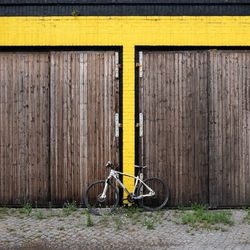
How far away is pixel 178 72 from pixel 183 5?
4.47ft

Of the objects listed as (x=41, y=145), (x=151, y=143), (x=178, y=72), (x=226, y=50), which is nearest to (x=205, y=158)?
(x=151, y=143)

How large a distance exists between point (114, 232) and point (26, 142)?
8.90ft

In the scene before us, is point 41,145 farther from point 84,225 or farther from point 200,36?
point 200,36

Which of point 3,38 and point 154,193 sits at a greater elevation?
point 3,38

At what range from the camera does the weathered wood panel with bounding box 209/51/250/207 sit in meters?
6.86

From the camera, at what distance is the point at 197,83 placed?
6.88 metres

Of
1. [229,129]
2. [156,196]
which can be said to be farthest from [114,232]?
[229,129]

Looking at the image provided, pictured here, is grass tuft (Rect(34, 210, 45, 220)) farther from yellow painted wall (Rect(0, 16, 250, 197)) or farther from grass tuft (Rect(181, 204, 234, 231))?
grass tuft (Rect(181, 204, 234, 231))

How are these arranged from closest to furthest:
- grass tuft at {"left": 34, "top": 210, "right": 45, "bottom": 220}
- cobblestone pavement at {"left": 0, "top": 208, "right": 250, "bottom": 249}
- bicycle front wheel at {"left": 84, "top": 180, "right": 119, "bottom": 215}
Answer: cobblestone pavement at {"left": 0, "top": 208, "right": 250, "bottom": 249}, grass tuft at {"left": 34, "top": 210, "right": 45, "bottom": 220}, bicycle front wheel at {"left": 84, "top": 180, "right": 119, "bottom": 215}

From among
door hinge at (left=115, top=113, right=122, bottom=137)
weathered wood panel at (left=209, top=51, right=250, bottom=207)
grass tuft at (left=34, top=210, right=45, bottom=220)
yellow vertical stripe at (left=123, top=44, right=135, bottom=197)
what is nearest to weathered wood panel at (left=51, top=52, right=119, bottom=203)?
door hinge at (left=115, top=113, right=122, bottom=137)

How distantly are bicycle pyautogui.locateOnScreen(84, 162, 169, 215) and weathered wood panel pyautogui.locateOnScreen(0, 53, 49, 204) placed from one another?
1.01m

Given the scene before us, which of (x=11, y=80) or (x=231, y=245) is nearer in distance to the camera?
(x=231, y=245)

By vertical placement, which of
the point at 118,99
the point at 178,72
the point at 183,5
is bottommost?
the point at 118,99

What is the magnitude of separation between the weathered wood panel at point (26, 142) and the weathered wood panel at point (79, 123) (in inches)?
7.5
